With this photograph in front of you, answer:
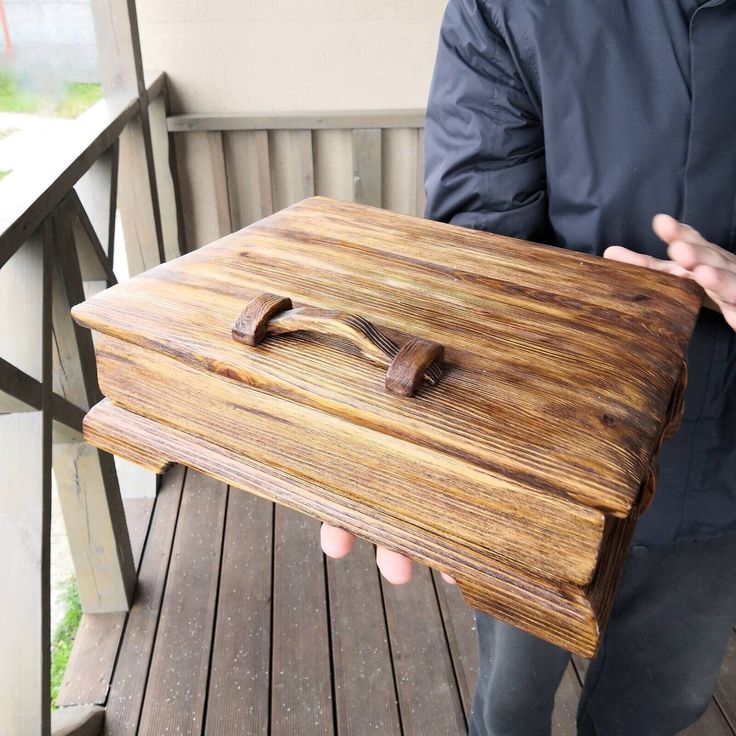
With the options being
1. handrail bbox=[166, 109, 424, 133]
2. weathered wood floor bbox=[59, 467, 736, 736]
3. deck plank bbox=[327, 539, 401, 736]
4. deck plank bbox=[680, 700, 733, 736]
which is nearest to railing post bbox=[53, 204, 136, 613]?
weathered wood floor bbox=[59, 467, 736, 736]

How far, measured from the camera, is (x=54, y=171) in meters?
1.16

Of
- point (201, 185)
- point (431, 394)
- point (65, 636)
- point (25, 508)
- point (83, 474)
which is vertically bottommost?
point (65, 636)

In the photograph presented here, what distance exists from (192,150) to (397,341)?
72.3 inches

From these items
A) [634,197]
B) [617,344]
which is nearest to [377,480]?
[617,344]

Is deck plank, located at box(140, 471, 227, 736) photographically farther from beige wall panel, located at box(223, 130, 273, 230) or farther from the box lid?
the box lid

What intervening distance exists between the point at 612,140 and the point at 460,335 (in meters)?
0.35

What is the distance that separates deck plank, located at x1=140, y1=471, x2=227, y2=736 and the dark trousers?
27.3 inches

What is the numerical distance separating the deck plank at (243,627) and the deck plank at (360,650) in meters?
0.17

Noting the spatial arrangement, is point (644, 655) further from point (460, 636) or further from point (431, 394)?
point (431, 394)

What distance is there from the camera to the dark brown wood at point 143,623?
1493 millimetres

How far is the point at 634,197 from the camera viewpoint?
80 cm

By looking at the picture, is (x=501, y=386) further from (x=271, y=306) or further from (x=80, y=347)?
(x=80, y=347)

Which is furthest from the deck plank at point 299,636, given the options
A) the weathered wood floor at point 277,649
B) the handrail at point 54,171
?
the handrail at point 54,171

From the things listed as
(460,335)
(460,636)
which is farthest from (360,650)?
(460,335)
